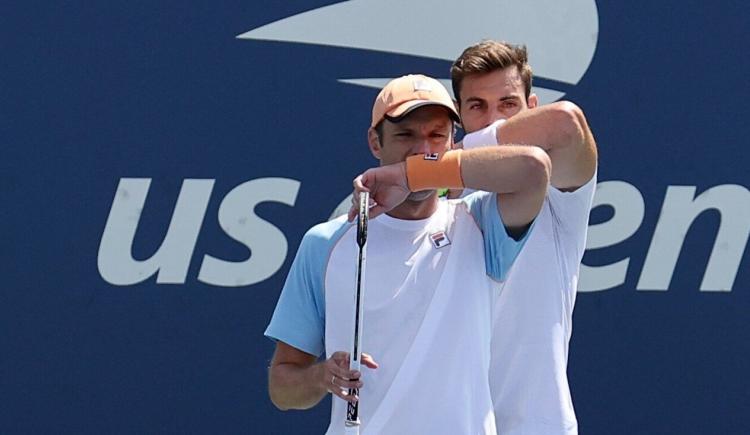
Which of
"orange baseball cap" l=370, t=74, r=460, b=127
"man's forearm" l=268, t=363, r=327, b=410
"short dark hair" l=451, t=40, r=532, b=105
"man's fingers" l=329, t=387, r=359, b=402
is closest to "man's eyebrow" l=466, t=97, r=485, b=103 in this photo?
"short dark hair" l=451, t=40, r=532, b=105

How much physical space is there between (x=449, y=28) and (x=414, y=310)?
5.61 feet

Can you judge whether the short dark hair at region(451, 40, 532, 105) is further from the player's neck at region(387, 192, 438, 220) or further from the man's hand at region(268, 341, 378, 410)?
the man's hand at region(268, 341, 378, 410)

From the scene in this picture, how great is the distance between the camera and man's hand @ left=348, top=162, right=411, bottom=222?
7.42ft

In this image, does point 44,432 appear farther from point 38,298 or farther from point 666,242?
point 666,242

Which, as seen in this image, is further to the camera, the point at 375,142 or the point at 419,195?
the point at 375,142

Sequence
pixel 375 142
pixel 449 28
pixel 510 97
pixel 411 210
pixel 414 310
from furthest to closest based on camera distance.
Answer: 1. pixel 449 28
2. pixel 510 97
3. pixel 375 142
4. pixel 411 210
5. pixel 414 310

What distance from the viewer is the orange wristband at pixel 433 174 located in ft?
7.41

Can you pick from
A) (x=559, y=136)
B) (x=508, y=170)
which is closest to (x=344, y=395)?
(x=508, y=170)

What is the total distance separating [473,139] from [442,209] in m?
0.19

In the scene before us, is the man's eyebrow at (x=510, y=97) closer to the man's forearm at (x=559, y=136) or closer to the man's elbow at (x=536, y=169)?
the man's forearm at (x=559, y=136)

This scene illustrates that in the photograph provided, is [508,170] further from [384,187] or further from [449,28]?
[449,28]

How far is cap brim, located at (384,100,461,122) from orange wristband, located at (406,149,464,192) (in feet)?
0.38

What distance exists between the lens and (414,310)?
2258mm

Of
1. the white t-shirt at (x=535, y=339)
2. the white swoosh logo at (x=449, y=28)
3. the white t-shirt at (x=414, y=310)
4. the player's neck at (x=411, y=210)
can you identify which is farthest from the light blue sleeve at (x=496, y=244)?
the white swoosh logo at (x=449, y=28)
